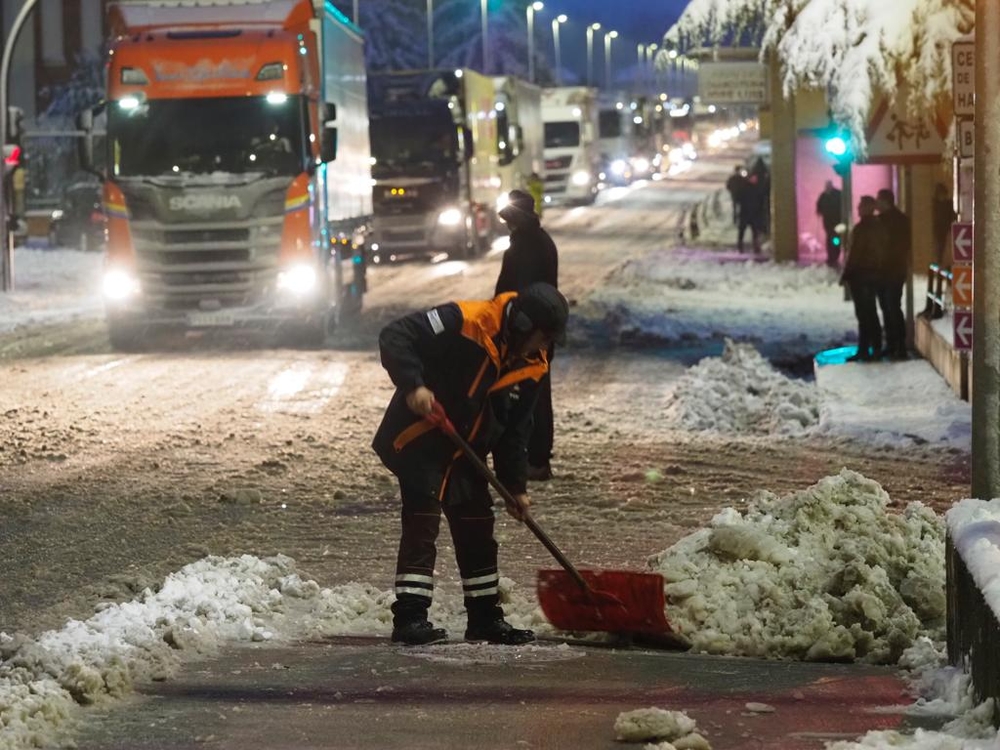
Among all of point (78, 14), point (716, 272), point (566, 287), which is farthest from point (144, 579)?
point (78, 14)

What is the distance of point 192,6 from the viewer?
22391 millimetres

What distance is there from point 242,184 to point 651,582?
579 inches

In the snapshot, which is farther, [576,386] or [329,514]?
[576,386]

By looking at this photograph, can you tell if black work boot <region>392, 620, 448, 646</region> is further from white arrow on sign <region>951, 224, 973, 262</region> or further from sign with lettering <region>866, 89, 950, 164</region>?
sign with lettering <region>866, 89, 950, 164</region>

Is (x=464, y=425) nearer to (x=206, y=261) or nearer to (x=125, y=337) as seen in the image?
(x=206, y=261)

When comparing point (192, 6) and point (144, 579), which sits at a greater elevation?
point (192, 6)

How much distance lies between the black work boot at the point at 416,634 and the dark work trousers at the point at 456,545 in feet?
0.08

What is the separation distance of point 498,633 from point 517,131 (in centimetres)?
3927

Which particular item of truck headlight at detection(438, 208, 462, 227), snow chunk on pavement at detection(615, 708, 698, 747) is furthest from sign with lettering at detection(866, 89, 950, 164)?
truck headlight at detection(438, 208, 462, 227)

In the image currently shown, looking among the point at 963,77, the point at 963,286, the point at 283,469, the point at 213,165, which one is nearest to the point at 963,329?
the point at 963,286

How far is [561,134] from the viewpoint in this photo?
218ft

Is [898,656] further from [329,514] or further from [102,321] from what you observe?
[102,321]

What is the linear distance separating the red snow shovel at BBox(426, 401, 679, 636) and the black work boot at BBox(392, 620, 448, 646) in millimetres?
499

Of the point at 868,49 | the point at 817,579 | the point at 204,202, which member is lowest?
the point at 817,579
